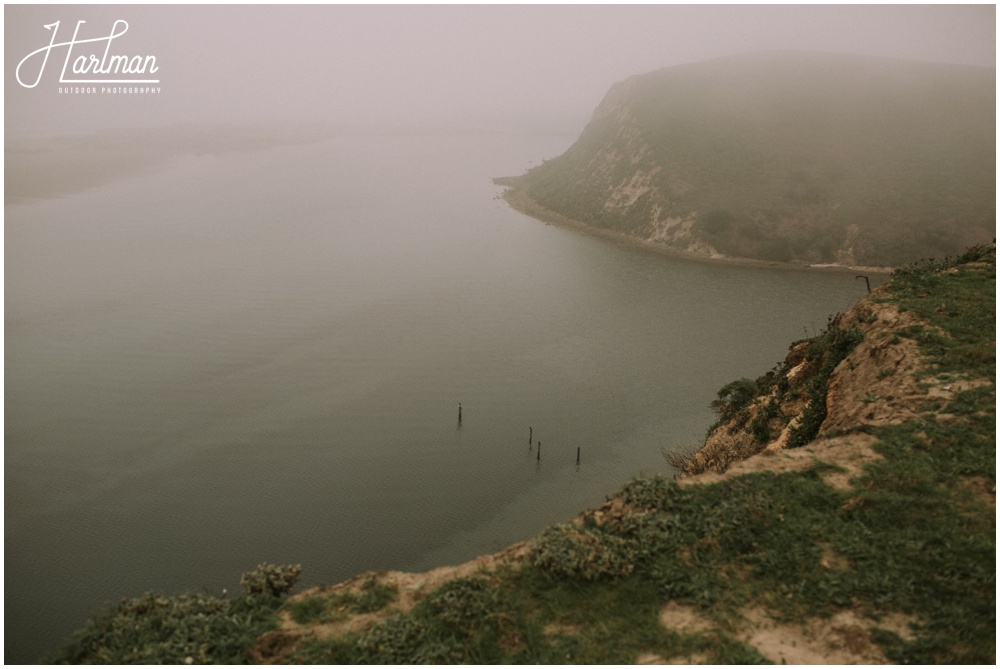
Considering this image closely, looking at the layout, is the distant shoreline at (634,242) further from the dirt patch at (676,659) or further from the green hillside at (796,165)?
the dirt patch at (676,659)

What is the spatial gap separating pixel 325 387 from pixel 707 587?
2694 centimetres

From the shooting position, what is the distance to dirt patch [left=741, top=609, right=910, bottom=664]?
12180 millimetres

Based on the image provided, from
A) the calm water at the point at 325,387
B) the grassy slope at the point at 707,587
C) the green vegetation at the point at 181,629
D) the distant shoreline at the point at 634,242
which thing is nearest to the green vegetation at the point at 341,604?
the grassy slope at the point at 707,587

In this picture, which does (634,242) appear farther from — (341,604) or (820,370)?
(341,604)

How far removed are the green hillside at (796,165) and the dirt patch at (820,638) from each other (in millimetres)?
61096

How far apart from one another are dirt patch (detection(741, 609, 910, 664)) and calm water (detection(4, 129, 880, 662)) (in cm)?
1370

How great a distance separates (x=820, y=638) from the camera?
41.4ft

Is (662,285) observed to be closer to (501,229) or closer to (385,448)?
(501,229)

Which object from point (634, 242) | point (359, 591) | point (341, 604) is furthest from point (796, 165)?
point (341, 604)

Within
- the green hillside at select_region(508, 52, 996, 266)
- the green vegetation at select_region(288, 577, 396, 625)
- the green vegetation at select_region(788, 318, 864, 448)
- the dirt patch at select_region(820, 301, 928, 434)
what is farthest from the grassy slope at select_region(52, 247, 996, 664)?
the green hillside at select_region(508, 52, 996, 266)

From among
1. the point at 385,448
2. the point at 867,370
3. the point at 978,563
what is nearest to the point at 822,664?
the point at 978,563

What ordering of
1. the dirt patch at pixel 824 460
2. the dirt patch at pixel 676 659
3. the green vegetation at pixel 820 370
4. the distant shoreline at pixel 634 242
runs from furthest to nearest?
1. the distant shoreline at pixel 634 242
2. the green vegetation at pixel 820 370
3. the dirt patch at pixel 824 460
4. the dirt patch at pixel 676 659

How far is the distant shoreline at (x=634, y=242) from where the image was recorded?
2628 inches

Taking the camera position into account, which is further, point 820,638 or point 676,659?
point 820,638
